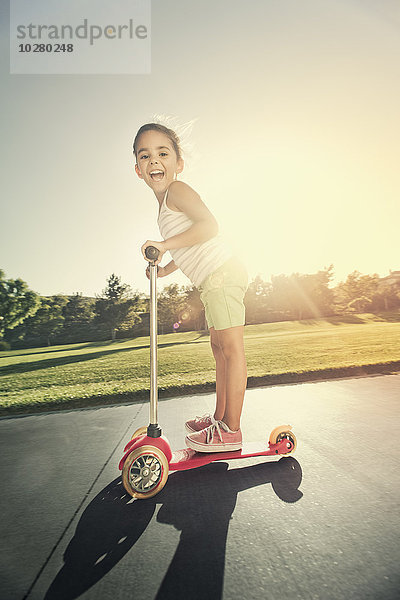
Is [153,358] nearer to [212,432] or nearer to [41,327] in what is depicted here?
[212,432]

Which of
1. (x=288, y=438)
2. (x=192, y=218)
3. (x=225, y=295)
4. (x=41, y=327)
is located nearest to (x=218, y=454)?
(x=288, y=438)

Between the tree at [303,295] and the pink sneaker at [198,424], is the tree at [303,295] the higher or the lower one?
the higher one

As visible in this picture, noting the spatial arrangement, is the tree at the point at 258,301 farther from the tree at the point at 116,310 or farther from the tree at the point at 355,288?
the tree at the point at 116,310

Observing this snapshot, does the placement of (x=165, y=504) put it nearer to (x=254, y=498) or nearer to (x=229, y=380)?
(x=254, y=498)

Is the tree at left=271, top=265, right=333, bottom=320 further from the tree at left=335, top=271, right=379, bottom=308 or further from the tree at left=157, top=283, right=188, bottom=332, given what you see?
the tree at left=157, top=283, right=188, bottom=332

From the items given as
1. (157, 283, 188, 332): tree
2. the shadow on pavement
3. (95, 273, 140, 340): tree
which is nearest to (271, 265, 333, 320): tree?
(157, 283, 188, 332): tree

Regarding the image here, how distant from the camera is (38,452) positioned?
229 centimetres

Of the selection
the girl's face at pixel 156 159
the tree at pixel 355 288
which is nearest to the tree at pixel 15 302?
the tree at pixel 355 288

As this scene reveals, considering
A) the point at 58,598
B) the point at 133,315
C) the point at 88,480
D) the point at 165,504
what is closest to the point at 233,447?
the point at 165,504

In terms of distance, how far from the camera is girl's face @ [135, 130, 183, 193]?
2.09 m

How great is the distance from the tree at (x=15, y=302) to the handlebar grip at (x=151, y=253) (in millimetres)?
28655

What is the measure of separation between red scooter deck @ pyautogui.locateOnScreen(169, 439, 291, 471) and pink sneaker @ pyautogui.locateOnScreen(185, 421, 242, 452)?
0.10 ft

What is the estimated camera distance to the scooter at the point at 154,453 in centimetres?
157

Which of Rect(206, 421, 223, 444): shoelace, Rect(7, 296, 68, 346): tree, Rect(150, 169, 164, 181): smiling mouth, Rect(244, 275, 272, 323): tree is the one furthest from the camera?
Rect(7, 296, 68, 346): tree
